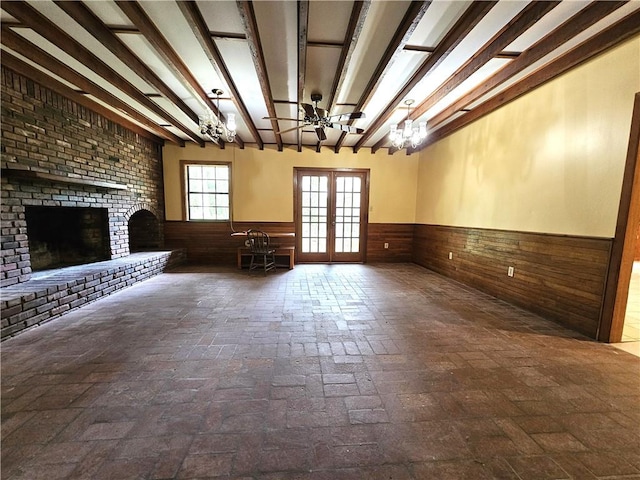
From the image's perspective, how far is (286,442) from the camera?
1.26 m

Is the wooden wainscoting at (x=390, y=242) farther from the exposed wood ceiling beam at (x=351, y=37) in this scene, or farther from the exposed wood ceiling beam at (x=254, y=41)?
the exposed wood ceiling beam at (x=254, y=41)

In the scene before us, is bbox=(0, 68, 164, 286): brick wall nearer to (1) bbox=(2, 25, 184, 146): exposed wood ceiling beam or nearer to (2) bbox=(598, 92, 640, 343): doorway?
(1) bbox=(2, 25, 184, 146): exposed wood ceiling beam

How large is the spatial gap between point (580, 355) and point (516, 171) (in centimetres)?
215

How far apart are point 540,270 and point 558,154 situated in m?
1.24

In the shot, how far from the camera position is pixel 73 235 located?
4.09 meters

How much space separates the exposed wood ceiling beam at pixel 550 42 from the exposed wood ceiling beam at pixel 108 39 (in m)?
3.84

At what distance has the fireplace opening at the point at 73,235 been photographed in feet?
12.5

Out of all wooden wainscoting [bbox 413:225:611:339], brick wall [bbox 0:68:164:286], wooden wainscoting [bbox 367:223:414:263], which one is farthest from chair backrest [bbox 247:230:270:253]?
wooden wainscoting [bbox 413:225:611:339]

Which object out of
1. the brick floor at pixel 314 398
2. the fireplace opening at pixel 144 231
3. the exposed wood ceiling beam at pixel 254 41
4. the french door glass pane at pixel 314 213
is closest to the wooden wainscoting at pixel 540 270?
the brick floor at pixel 314 398

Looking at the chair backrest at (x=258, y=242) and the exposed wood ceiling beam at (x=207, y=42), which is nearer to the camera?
the exposed wood ceiling beam at (x=207, y=42)

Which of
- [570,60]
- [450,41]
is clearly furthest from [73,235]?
[570,60]

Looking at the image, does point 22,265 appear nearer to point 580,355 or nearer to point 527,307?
point 580,355

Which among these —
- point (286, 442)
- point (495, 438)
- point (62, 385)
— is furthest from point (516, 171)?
point (62, 385)

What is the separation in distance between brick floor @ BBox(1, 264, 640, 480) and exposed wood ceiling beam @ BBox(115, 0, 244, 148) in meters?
2.57
